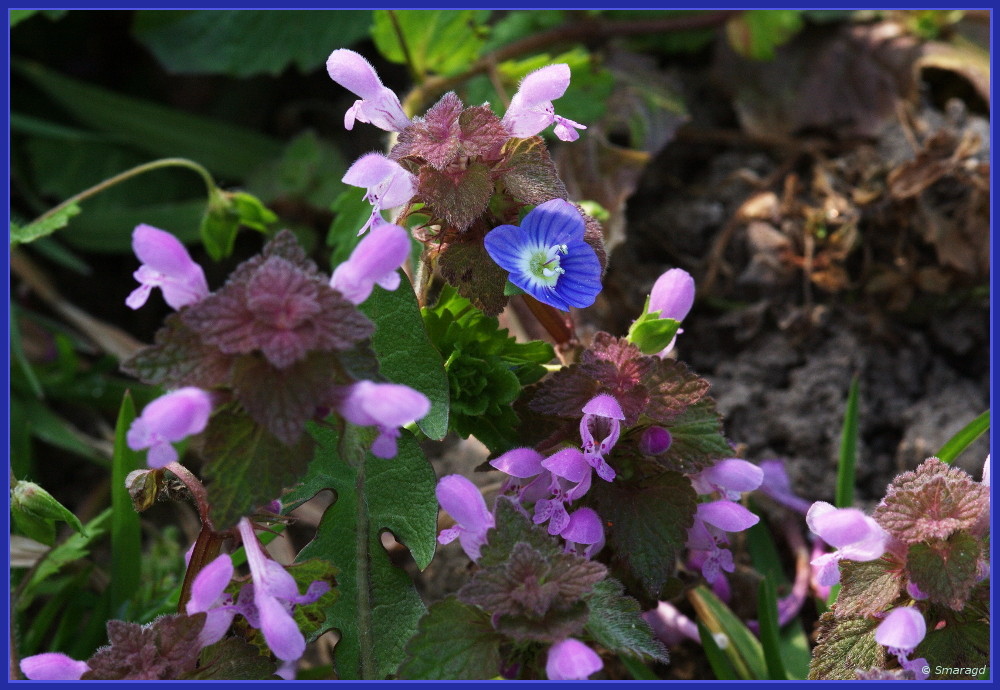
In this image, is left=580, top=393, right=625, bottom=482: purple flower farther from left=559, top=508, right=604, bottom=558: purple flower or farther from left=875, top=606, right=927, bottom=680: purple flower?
left=875, top=606, right=927, bottom=680: purple flower

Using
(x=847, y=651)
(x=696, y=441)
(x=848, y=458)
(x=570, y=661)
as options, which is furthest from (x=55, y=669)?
(x=848, y=458)

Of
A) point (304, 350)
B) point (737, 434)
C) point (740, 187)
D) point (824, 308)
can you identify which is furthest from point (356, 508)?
point (740, 187)

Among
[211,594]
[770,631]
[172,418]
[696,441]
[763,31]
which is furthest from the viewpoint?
[763,31]

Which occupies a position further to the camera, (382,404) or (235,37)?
(235,37)

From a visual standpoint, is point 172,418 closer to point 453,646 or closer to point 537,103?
point 453,646

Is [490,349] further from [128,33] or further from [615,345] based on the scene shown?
[128,33]
